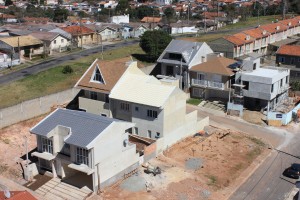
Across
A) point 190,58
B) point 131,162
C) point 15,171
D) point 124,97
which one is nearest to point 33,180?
point 15,171

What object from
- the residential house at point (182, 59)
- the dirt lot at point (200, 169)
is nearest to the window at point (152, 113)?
the dirt lot at point (200, 169)

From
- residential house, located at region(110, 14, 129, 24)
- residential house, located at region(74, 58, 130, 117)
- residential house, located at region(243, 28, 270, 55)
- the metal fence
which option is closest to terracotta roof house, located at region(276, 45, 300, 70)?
residential house, located at region(243, 28, 270, 55)

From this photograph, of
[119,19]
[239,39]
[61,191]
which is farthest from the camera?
[119,19]

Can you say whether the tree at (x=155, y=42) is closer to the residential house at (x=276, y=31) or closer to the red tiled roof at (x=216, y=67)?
the red tiled roof at (x=216, y=67)

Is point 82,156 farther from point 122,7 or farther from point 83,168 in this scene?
point 122,7

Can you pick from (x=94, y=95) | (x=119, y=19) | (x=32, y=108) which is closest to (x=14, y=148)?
(x=32, y=108)

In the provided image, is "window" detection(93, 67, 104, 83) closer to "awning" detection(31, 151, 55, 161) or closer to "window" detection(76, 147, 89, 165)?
"awning" detection(31, 151, 55, 161)
